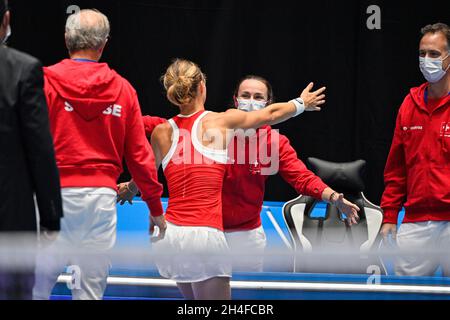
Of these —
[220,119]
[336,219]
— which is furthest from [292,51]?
[220,119]

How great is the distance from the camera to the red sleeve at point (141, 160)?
11.7 ft

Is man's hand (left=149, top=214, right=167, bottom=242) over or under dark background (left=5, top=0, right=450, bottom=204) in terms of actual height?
under

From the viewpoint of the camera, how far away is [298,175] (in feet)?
15.2

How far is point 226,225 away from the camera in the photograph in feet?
14.6

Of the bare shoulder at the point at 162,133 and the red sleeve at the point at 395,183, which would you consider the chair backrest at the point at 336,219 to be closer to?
the red sleeve at the point at 395,183

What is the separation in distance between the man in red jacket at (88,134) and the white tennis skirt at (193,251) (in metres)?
0.24

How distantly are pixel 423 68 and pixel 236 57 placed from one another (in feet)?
9.36

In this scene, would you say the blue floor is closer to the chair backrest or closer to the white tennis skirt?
the white tennis skirt

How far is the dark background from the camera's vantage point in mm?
7078

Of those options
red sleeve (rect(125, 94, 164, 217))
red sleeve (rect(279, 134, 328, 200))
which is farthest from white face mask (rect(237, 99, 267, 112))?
red sleeve (rect(125, 94, 164, 217))

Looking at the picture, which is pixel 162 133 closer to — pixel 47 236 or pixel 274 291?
pixel 274 291

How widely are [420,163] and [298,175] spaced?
62 cm
